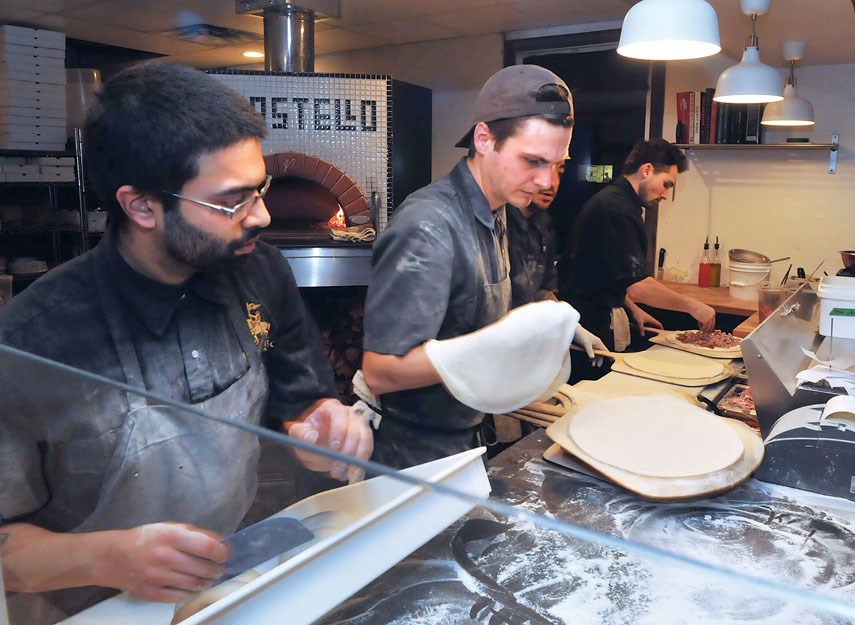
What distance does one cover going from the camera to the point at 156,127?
1.15m

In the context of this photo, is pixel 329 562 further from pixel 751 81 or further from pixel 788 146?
pixel 788 146

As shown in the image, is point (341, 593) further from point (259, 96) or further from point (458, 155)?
point (458, 155)

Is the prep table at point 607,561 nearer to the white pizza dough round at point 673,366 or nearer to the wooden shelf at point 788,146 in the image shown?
the white pizza dough round at point 673,366

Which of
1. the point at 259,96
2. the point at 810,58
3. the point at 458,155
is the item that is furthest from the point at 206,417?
the point at 458,155

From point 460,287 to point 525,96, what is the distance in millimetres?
532

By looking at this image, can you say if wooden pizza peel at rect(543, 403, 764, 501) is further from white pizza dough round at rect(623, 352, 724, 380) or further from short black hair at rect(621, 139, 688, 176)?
short black hair at rect(621, 139, 688, 176)

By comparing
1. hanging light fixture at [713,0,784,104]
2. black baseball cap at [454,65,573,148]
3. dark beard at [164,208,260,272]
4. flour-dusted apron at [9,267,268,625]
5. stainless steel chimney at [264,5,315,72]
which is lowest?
flour-dusted apron at [9,267,268,625]

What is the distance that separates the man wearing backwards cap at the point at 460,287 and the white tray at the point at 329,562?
73 cm

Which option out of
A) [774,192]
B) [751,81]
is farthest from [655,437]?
[774,192]

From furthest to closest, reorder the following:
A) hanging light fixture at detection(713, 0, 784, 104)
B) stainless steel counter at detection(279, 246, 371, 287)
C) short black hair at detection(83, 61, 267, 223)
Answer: stainless steel counter at detection(279, 246, 371, 287) → hanging light fixture at detection(713, 0, 784, 104) → short black hair at detection(83, 61, 267, 223)

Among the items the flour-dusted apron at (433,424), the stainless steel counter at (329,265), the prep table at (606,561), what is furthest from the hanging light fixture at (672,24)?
the stainless steel counter at (329,265)

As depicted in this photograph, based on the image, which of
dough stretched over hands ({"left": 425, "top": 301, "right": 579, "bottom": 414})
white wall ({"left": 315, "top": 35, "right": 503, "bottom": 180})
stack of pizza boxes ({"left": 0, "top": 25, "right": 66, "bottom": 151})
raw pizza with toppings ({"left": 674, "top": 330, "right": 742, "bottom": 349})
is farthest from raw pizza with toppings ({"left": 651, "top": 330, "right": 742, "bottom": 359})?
stack of pizza boxes ({"left": 0, "top": 25, "right": 66, "bottom": 151})

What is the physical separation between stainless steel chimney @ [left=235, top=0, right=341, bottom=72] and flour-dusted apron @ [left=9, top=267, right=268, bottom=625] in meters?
4.03

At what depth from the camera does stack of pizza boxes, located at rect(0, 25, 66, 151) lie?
539cm
